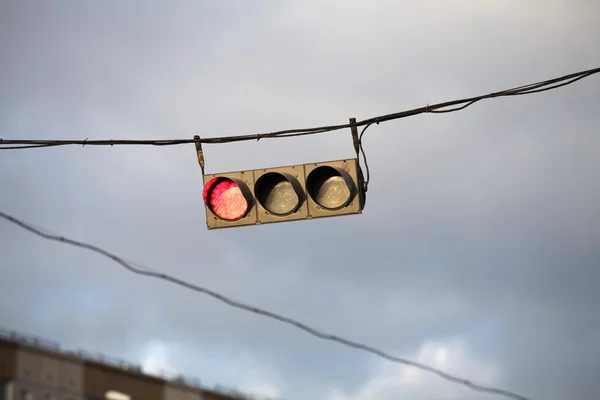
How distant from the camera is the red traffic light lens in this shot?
10.3 m

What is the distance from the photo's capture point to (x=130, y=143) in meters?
10.6

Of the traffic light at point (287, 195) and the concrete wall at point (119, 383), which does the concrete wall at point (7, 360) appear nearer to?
the concrete wall at point (119, 383)

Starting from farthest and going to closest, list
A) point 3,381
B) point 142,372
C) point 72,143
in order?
point 142,372
point 3,381
point 72,143

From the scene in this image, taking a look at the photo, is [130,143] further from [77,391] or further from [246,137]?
[77,391]

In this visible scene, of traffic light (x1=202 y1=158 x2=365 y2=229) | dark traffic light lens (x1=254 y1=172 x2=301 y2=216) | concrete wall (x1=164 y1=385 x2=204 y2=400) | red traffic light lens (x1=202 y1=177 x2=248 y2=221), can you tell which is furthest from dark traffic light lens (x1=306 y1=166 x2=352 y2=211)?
concrete wall (x1=164 y1=385 x2=204 y2=400)

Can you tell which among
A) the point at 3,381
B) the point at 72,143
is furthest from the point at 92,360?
the point at 72,143

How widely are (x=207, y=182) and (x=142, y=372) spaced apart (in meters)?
18.8

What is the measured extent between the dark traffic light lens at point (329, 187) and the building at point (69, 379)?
1442 centimetres

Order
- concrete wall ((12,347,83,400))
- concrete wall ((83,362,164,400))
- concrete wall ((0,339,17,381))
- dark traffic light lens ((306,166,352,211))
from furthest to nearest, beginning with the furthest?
concrete wall ((83,362,164,400)) < concrete wall ((12,347,83,400)) < concrete wall ((0,339,17,381)) < dark traffic light lens ((306,166,352,211))

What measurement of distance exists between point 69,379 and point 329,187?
17.2 meters

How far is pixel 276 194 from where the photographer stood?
1030 centimetres

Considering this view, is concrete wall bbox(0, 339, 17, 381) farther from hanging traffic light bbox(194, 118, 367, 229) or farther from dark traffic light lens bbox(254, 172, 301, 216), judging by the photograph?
dark traffic light lens bbox(254, 172, 301, 216)

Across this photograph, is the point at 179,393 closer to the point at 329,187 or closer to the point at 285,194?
the point at 285,194

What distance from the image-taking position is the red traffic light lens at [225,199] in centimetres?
1034
